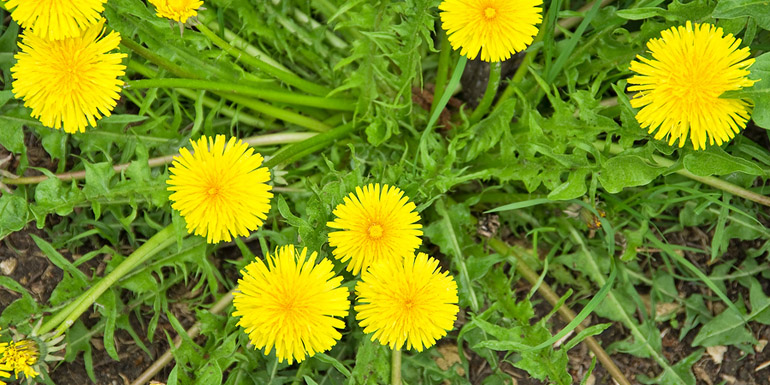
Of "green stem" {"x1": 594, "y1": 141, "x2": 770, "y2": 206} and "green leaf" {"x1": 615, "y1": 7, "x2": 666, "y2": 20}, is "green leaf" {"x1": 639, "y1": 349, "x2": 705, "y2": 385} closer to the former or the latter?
"green stem" {"x1": 594, "y1": 141, "x2": 770, "y2": 206}

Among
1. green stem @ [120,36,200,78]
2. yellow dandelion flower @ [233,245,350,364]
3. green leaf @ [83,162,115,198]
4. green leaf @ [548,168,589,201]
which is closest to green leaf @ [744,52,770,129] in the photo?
green leaf @ [548,168,589,201]

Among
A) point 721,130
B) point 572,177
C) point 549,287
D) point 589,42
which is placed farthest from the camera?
point 549,287

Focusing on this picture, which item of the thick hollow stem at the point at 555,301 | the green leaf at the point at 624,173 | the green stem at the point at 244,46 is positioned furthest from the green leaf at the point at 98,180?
the green leaf at the point at 624,173

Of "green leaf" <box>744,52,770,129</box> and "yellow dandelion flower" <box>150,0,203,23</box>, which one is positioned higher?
"yellow dandelion flower" <box>150,0,203,23</box>

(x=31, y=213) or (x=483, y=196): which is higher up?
(x=483, y=196)

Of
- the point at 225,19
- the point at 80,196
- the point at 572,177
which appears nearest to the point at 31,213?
the point at 80,196

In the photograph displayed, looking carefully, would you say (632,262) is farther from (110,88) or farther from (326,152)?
(110,88)

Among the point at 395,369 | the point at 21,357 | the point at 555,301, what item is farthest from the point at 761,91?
the point at 21,357
